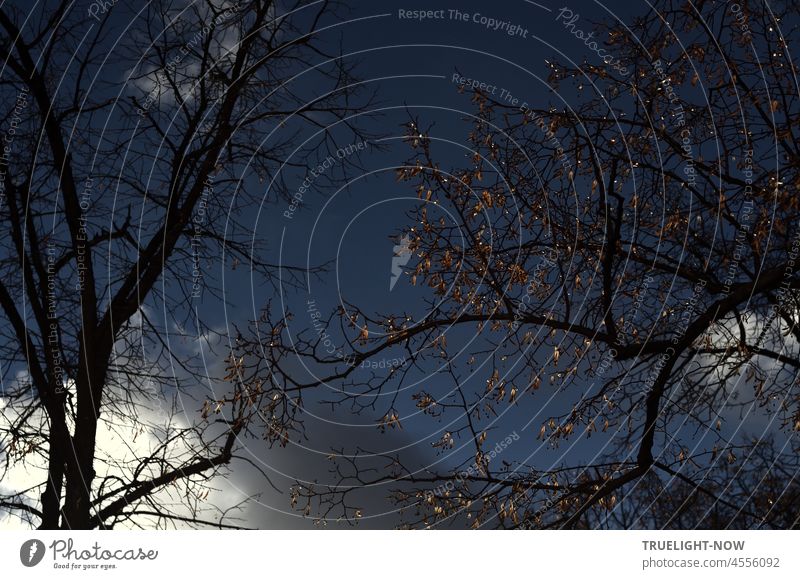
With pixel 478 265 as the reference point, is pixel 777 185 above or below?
below

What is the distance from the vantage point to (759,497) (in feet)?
31.1

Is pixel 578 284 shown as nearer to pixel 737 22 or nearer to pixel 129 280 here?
pixel 737 22

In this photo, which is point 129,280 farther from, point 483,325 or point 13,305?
point 483,325

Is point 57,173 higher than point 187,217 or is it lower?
higher

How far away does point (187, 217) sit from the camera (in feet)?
31.1

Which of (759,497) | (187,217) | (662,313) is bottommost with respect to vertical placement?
(759,497)

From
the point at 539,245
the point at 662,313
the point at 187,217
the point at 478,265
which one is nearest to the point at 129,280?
the point at 187,217

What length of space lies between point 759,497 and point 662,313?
7.53ft

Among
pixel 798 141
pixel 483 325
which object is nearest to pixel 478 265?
pixel 483 325

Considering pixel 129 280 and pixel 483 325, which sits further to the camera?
pixel 483 325
